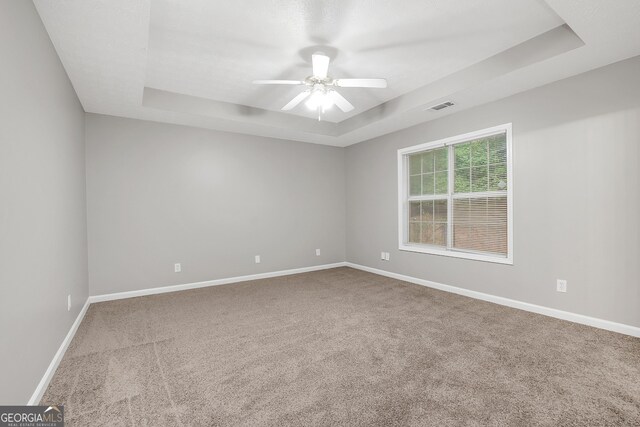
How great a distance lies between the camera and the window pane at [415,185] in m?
4.61

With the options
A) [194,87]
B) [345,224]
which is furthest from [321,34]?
[345,224]

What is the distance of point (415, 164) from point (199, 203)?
133 inches

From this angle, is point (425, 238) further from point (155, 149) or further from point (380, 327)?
point (155, 149)

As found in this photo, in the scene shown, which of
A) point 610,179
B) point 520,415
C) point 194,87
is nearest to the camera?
point 520,415

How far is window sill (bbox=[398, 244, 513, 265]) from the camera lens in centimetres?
348

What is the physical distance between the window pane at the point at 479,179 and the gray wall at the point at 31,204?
168 inches

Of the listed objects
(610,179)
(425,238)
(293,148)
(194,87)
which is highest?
(194,87)

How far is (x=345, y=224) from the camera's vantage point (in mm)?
5969

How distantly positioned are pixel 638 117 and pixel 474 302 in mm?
2319

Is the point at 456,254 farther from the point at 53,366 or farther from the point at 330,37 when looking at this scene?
the point at 53,366

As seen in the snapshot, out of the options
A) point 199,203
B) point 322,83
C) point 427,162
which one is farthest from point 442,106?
point 199,203

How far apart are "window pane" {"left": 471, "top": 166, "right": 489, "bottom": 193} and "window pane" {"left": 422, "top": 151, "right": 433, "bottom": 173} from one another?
2.22 ft

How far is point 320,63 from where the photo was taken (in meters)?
2.59

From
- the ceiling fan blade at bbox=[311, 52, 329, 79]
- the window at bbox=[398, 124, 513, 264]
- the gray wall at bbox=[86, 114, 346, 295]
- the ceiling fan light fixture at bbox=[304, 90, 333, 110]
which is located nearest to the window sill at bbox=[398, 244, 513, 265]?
the window at bbox=[398, 124, 513, 264]
